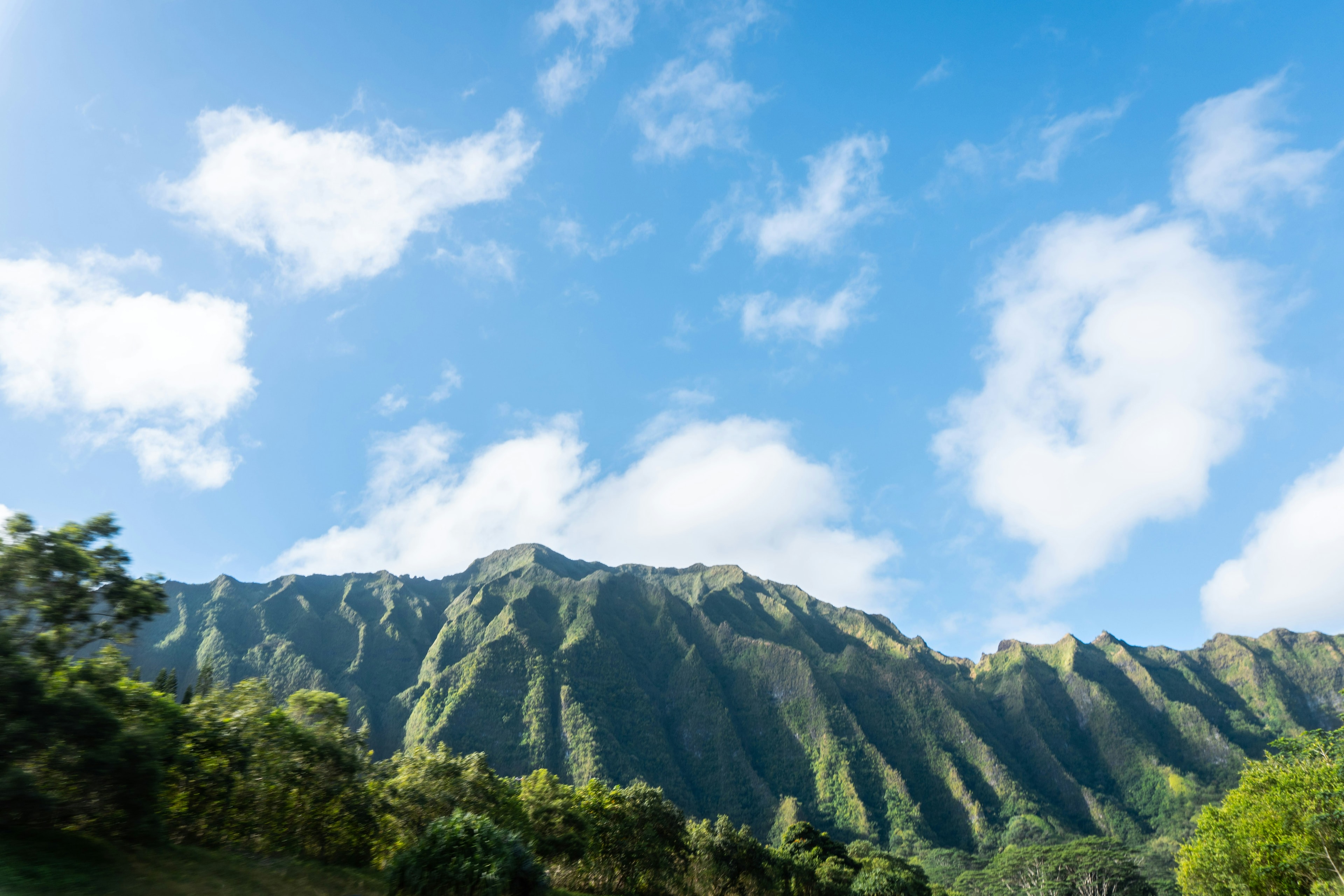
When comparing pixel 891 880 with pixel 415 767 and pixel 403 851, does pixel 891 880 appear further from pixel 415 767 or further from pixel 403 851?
pixel 403 851

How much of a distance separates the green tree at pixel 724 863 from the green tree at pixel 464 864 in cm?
3459

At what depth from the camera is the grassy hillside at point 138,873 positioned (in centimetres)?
1875

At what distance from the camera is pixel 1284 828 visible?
4375 cm

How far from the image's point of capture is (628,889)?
170 ft

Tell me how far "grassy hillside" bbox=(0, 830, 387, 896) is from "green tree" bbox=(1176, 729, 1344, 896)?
5374cm

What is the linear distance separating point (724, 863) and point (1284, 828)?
137ft

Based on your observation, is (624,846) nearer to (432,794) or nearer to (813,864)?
(432,794)

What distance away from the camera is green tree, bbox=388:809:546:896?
91.2 ft

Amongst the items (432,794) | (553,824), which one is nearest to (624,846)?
(553,824)

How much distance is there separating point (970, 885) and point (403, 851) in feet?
497

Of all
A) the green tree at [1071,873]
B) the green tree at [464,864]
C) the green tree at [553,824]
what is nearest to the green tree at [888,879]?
the green tree at [1071,873]

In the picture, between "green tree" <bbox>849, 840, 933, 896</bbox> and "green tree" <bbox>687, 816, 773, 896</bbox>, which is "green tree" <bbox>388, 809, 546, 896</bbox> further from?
"green tree" <bbox>849, 840, 933, 896</bbox>

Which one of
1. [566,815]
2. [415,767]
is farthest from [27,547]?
[566,815]

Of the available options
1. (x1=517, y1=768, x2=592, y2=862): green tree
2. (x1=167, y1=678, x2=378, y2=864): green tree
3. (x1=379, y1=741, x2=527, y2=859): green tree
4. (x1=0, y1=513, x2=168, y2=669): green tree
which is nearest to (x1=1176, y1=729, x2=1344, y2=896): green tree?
(x1=517, y1=768, x2=592, y2=862): green tree
